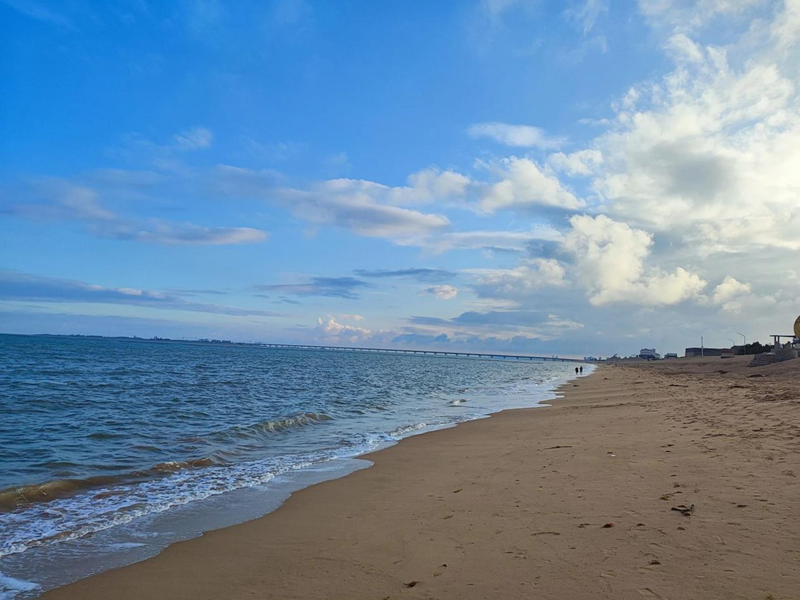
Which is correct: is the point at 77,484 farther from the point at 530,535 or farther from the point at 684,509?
the point at 684,509

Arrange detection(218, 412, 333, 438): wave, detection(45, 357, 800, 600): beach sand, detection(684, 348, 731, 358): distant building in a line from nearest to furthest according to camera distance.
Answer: detection(45, 357, 800, 600): beach sand < detection(218, 412, 333, 438): wave < detection(684, 348, 731, 358): distant building

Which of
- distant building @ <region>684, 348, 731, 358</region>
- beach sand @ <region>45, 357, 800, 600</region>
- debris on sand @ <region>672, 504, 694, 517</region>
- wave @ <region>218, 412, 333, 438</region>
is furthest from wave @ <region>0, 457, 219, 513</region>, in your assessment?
distant building @ <region>684, 348, 731, 358</region>

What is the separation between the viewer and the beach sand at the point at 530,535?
177 inches

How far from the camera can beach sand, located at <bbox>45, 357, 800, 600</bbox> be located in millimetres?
4504

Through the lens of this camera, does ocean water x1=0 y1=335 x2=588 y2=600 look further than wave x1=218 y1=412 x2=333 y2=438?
No

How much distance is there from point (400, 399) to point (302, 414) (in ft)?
33.1

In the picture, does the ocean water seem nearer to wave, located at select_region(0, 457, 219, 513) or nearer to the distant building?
wave, located at select_region(0, 457, 219, 513)

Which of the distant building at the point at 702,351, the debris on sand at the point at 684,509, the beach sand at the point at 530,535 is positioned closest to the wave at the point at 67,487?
the beach sand at the point at 530,535

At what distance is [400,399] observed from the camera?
96.4ft

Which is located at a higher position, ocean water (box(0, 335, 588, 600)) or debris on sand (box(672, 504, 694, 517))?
debris on sand (box(672, 504, 694, 517))

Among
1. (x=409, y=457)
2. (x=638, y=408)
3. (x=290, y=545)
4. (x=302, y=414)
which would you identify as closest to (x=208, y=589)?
(x=290, y=545)

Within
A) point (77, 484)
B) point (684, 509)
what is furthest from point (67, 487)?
point (684, 509)

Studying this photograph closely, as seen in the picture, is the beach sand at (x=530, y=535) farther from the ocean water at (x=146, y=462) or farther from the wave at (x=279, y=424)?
the wave at (x=279, y=424)

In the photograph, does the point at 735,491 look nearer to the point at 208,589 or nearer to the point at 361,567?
the point at 361,567
